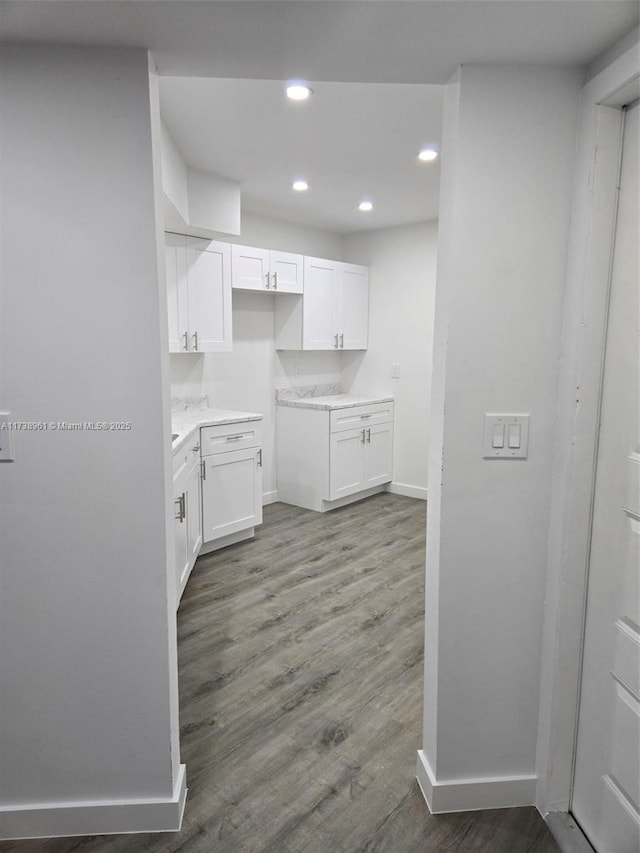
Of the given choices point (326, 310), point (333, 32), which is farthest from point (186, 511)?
point (326, 310)

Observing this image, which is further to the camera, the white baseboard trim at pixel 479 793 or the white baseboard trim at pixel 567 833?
the white baseboard trim at pixel 479 793

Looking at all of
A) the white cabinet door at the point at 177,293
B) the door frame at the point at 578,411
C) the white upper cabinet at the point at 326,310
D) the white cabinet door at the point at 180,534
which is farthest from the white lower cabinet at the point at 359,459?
the door frame at the point at 578,411

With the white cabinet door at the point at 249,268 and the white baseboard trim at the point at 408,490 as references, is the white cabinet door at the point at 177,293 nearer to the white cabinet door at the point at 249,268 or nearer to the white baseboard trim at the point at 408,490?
the white cabinet door at the point at 249,268

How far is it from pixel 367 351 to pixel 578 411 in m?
3.86

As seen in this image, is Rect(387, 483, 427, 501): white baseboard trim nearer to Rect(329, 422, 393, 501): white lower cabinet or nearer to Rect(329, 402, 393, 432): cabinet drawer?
Rect(329, 422, 393, 501): white lower cabinet

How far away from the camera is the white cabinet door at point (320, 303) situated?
4539 millimetres

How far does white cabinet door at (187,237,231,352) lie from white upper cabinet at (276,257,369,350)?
91cm

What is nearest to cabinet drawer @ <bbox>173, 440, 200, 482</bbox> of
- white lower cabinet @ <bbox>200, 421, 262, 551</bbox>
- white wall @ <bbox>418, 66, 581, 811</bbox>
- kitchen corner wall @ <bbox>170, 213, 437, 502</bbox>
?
white lower cabinet @ <bbox>200, 421, 262, 551</bbox>

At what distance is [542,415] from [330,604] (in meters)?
1.86

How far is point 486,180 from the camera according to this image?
144cm

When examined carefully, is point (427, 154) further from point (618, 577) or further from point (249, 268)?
point (618, 577)

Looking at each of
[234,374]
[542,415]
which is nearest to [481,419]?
[542,415]

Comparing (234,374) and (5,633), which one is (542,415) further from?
(234,374)

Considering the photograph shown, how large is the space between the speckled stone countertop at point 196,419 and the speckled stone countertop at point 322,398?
29.7 inches
